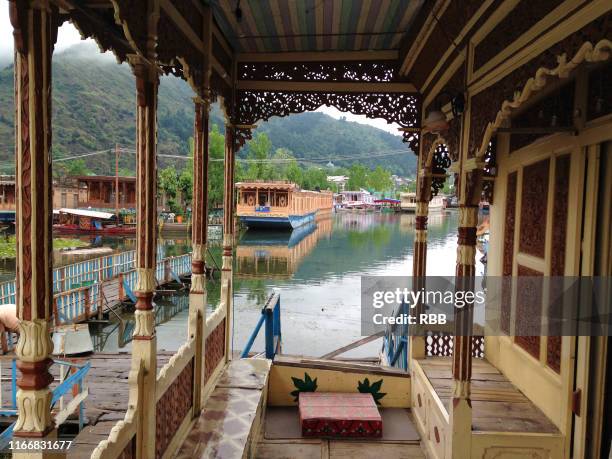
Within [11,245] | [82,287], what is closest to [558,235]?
[82,287]

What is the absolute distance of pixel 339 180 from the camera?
10950 cm

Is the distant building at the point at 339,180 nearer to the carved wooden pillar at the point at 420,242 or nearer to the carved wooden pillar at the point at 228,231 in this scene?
the carved wooden pillar at the point at 420,242

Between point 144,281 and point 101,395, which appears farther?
point 101,395

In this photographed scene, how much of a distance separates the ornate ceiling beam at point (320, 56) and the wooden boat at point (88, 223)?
25.5m

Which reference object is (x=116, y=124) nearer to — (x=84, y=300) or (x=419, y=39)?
(x=84, y=300)

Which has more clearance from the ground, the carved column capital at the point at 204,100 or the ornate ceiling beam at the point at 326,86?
the ornate ceiling beam at the point at 326,86

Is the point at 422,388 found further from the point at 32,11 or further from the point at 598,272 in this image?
the point at 32,11

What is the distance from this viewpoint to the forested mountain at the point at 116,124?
6079cm

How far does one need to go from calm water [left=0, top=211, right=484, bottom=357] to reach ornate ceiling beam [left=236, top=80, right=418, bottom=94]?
5792mm

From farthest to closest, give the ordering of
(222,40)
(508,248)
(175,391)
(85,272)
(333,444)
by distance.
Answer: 1. (85,272)
2. (508,248)
3. (222,40)
4. (333,444)
5. (175,391)

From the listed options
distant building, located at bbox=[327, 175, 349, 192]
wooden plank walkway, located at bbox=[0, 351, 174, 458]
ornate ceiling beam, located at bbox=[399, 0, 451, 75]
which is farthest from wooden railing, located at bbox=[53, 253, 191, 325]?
distant building, located at bbox=[327, 175, 349, 192]

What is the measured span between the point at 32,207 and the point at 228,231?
3.50 meters

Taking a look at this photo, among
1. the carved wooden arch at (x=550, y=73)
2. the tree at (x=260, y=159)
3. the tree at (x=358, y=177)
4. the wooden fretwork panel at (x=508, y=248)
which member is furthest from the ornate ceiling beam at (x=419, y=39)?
the tree at (x=358, y=177)

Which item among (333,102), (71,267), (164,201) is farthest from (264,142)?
(333,102)
